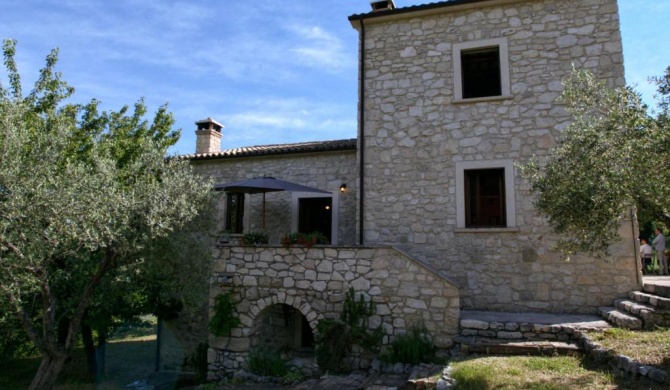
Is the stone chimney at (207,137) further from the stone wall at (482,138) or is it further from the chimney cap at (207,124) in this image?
the stone wall at (482,138)

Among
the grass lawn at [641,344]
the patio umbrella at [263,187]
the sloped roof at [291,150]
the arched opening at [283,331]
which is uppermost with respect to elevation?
the sloped roof at [291,150]

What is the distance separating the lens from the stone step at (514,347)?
6.34 m

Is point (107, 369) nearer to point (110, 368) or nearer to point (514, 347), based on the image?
point (110, 368)

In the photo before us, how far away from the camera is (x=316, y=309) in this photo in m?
8.07

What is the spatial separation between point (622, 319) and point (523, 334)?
4.81ft

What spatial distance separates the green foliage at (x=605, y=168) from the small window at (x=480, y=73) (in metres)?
3.71

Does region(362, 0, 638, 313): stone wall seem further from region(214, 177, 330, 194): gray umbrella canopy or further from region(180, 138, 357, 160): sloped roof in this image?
region(214, 177, 330, 194): gray umbrella canopy

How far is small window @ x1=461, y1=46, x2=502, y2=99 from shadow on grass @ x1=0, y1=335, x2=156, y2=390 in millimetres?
10585

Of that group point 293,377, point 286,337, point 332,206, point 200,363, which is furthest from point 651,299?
point 200,363

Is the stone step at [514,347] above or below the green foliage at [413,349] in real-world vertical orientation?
above

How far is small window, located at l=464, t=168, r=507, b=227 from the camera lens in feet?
28.8

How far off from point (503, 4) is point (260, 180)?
21.7ft

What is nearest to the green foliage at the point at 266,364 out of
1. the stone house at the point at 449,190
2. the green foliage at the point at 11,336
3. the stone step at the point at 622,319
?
the stone house at the point at 449,190

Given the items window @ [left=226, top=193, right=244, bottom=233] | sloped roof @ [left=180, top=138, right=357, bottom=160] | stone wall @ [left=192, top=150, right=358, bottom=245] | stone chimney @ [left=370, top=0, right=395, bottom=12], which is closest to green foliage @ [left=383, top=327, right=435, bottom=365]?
stone wall @ [left=192, top=150, right=358, bottom=245]
